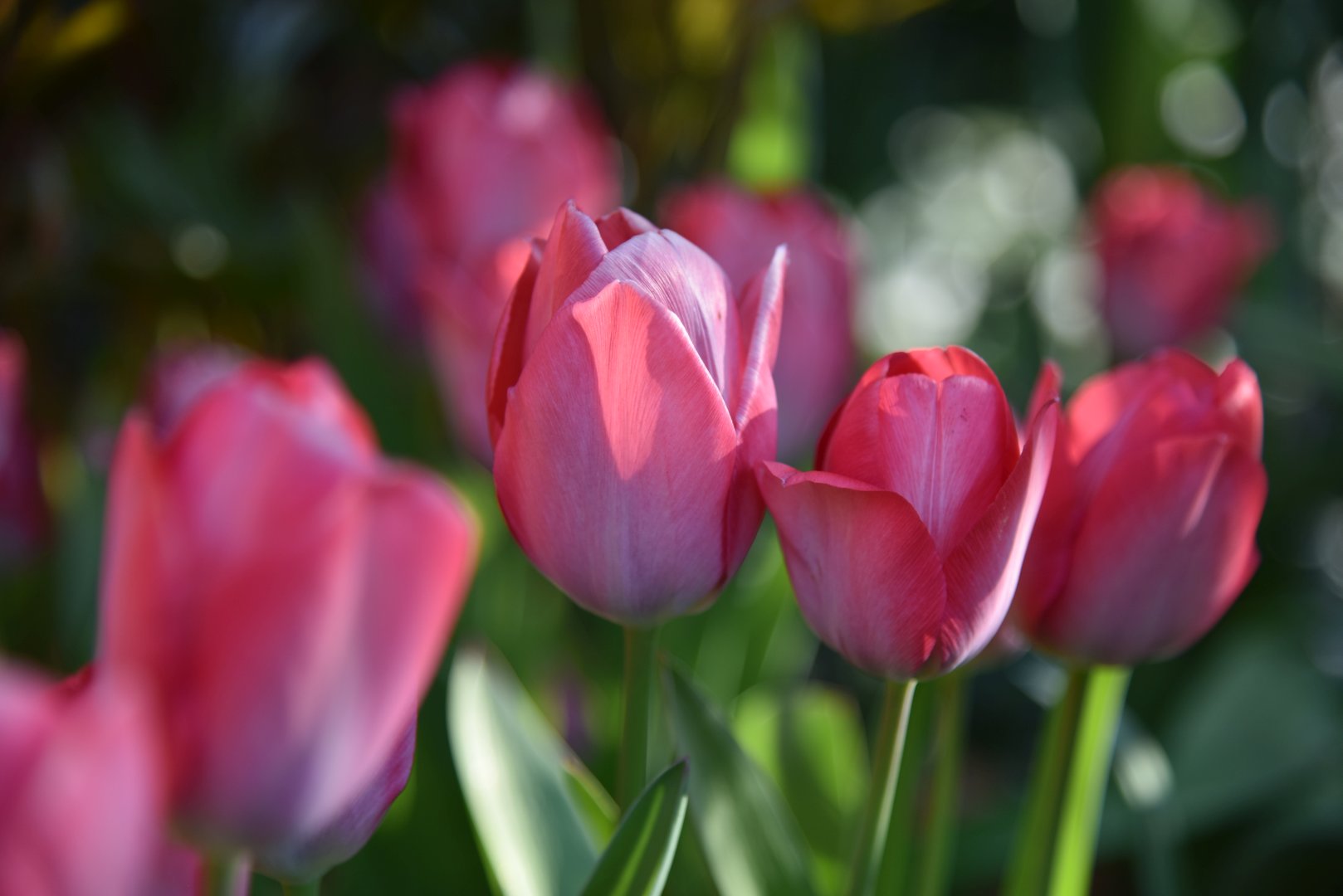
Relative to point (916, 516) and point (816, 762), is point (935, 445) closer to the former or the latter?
point (916, 516)

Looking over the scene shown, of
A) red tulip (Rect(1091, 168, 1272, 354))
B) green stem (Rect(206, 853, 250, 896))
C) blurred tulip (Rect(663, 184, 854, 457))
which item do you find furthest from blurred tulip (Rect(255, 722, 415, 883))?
red tulip (Rect(1091, 168, 1272, 354))

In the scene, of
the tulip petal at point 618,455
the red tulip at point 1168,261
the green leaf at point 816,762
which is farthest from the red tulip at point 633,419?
the red tulip at point 1168,261

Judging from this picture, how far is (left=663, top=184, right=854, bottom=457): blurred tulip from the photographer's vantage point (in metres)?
0.43

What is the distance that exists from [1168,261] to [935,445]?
589 millimetres

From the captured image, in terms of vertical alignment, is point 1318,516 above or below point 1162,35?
below

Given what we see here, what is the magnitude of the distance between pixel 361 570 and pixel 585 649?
53 cm

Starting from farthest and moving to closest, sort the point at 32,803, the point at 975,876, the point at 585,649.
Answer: the point at 585,649 → the point at 975,876 → the point at 32,803

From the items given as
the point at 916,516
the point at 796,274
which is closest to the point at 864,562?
the point at 916,516

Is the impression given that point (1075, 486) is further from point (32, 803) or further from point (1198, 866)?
point (1198, 866)

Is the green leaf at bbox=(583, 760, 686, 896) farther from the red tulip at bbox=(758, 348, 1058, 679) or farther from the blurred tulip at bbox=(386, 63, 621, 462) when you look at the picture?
the blurred tulip at bbox=(386, 63, 621, 462)

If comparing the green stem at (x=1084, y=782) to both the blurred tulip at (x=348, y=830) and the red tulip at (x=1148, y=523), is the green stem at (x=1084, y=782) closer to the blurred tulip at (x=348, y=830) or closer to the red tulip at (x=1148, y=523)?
the red tulip at (x=1148, y=523)

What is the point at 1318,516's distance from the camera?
92 cm

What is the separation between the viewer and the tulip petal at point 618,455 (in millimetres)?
206

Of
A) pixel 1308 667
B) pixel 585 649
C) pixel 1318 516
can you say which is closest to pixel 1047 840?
pixel 585 649
